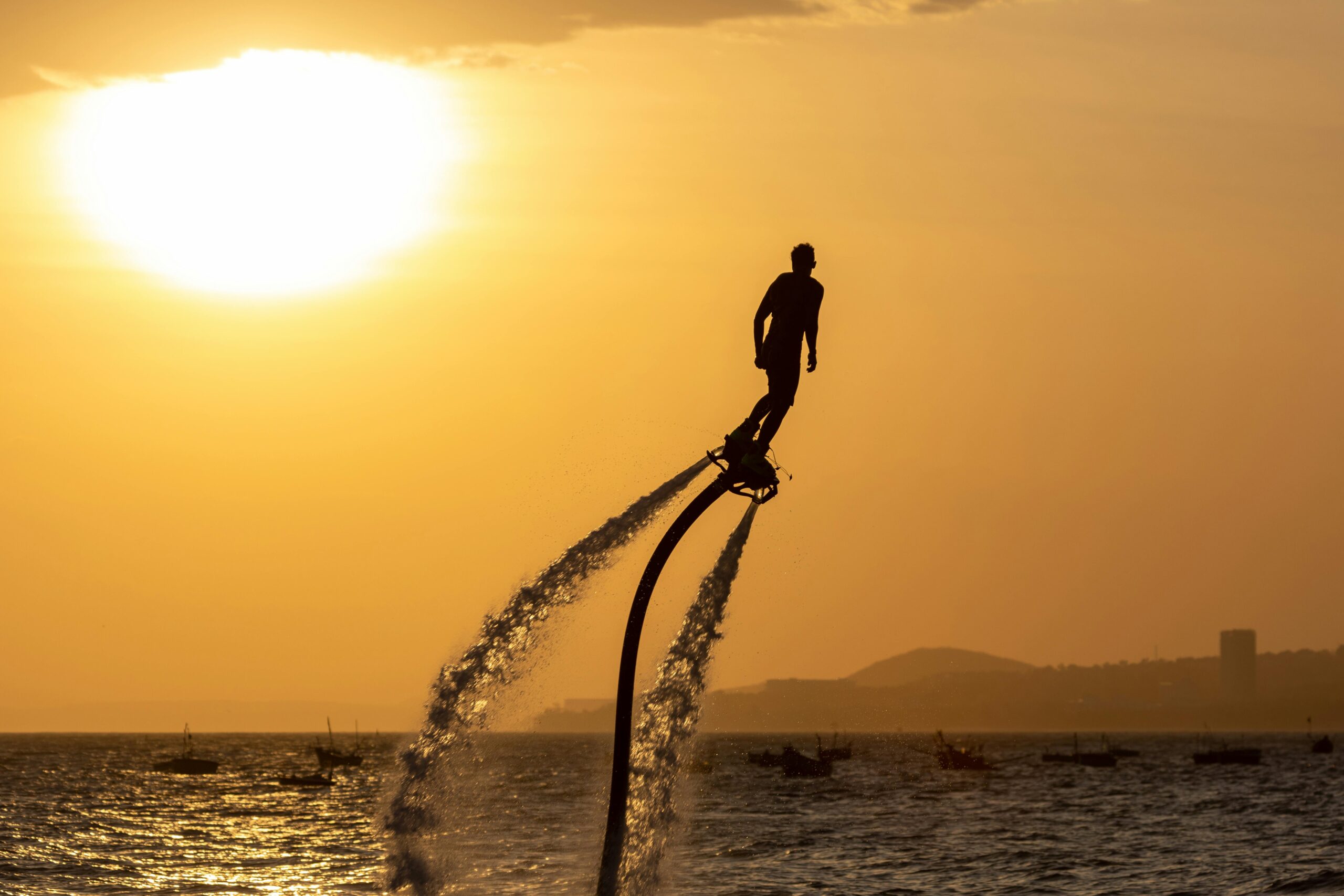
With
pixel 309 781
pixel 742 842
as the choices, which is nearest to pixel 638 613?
pixel 742 842

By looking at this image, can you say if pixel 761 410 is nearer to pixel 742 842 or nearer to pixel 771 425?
pixel 771 425

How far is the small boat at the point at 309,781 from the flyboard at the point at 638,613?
574 feet

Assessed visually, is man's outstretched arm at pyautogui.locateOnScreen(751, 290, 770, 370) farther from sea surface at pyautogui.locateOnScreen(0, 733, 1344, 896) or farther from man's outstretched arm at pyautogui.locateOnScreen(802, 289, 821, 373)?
sea surface at pyautogui.locateOnScreen(0, 733, 1344, 896)

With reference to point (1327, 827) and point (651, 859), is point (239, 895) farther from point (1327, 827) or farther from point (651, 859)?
point (1327, 827)

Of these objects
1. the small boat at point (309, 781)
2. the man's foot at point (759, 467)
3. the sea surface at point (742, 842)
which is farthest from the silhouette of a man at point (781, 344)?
the small boat at point (309, 781)

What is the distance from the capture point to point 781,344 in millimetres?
18641

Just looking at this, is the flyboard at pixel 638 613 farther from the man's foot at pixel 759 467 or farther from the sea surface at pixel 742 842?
the sea surface at pixel 742 842

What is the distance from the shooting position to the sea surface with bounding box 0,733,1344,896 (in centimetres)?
7756

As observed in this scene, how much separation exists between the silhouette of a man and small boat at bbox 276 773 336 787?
579 ft

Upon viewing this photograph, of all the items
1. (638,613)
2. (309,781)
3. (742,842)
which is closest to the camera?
(638,613)

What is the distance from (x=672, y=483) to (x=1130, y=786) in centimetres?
18366

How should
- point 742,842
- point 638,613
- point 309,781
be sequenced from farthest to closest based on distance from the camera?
point 309,781
point 742,842
point 638,613

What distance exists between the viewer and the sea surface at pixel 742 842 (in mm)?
77562

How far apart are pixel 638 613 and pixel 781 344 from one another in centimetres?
343
